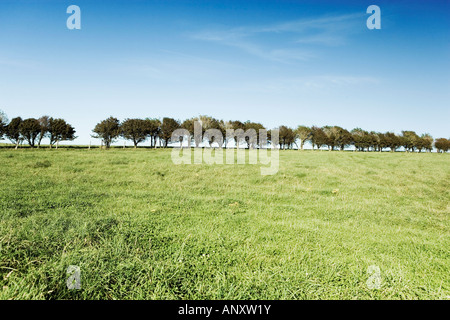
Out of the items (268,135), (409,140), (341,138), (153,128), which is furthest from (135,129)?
(409,140)

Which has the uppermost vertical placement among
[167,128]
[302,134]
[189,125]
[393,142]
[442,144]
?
[189,125]

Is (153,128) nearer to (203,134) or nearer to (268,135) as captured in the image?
(203,134)

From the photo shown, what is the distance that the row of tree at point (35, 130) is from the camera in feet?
223

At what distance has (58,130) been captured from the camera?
249ft

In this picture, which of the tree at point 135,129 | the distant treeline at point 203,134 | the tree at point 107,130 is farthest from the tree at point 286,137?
the tree at point 107,130

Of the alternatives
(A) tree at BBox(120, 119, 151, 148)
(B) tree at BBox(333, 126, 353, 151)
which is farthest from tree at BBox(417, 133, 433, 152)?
(A) tree at BBox(120, 119, 151, 148)

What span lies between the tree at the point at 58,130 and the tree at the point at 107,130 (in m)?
11.1

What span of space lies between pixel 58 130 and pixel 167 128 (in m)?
35.2

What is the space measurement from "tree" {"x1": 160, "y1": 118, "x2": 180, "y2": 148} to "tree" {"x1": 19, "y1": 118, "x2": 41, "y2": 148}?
38.4 m

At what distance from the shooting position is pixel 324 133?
11412cm

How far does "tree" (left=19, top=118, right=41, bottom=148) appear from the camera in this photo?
6975cm

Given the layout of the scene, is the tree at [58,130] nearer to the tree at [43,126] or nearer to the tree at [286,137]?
the tree at [43,126]
